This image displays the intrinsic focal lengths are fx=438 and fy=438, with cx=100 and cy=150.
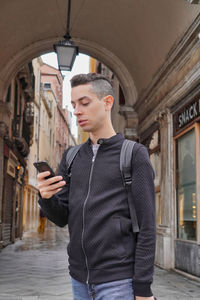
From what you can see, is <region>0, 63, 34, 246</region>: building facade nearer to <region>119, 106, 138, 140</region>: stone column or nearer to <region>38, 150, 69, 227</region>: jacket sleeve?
<region>119, 106, 138, 140</region>: stone column

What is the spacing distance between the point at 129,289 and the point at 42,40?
11.5 meters

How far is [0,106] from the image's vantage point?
12.1m

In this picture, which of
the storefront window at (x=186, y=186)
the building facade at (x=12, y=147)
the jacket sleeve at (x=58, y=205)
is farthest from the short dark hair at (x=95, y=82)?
the building facade at (x=12, y=147)

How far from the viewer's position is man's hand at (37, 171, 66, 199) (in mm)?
2047

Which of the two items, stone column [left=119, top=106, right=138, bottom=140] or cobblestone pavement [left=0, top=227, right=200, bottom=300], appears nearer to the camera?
cobblestone pavement [left=0, top=227, right=200, bottom=300]

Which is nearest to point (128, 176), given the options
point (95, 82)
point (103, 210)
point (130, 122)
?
point (103, 210)

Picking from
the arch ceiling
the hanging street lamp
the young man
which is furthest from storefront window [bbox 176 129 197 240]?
the young man

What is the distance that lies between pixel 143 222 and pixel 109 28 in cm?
1066

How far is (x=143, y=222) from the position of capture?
1.99m

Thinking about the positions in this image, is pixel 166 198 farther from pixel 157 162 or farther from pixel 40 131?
pixel 40 131

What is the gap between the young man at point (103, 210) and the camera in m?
1.97

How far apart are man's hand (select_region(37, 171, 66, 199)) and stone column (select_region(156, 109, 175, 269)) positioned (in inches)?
296

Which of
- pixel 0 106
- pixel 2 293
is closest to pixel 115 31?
pixel 0 106

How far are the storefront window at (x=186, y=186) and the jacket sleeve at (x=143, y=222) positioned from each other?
6279 mm
